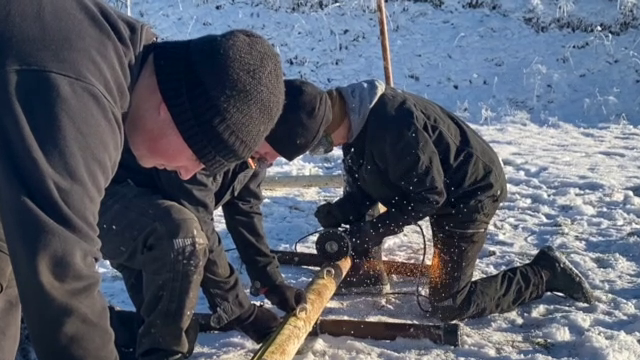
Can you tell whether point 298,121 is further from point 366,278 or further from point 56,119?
point 56,119

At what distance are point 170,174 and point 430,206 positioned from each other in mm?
1321

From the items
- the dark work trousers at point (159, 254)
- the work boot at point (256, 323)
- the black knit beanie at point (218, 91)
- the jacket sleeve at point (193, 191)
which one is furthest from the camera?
the work boot at point (256, 323)

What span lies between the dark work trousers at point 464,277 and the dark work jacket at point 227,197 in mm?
884

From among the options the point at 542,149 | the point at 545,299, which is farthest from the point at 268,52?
the point at 542,149

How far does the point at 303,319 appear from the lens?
3.35 m

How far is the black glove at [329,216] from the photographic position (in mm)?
4428

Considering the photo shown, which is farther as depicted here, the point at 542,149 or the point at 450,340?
the point at 542,149

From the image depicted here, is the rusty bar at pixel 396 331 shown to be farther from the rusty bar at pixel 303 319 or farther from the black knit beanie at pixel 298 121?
the black knit beanie at pixel 298 121

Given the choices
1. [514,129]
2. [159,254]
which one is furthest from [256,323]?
[514,129]

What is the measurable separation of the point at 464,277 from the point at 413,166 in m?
0.71

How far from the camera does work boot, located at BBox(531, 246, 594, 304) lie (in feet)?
13.4

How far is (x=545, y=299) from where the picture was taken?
4.23m

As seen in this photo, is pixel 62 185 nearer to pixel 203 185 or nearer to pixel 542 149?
pixel 203 185

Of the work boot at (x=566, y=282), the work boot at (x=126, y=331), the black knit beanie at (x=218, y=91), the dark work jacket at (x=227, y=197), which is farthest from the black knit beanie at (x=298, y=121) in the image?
the work boot at (x=566, y=282)
